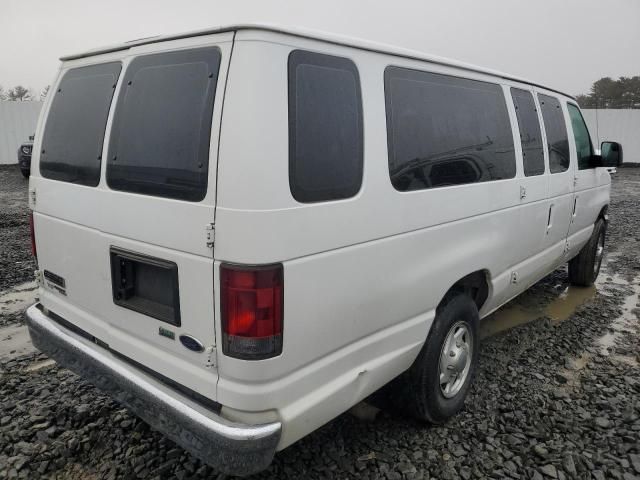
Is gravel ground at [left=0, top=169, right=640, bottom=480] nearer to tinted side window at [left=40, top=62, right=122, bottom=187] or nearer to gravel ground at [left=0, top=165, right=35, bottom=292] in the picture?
tinted side window at [left=40, top=62, right=122, bottom=187]

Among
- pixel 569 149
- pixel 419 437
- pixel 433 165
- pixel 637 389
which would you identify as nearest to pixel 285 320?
pixel 433 165

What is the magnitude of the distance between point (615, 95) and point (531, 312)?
32068mm

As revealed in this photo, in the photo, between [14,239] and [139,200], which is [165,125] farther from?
[14,239]

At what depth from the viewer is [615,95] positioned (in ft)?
102

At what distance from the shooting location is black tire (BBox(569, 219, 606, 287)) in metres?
5.78

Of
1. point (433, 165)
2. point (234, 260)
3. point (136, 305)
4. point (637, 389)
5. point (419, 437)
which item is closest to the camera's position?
point (234, 260)

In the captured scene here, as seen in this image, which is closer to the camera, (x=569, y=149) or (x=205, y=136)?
(x=205, y=136)

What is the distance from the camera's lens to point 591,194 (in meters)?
5.18

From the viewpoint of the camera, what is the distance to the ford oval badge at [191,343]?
208cm

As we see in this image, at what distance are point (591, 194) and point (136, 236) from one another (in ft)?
15.4

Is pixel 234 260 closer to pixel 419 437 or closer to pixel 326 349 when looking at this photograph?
pixel 326 349

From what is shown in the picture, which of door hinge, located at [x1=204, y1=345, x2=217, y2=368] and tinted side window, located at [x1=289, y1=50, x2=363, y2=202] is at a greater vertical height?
tinted side window, located at [x1=289, y1=50, x2=363, y2=202]

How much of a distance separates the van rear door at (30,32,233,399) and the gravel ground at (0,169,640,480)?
69 cm

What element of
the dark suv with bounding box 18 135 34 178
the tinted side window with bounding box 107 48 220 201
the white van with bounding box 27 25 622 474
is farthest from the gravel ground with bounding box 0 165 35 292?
the tinted side window with bounding box 107 48 220 201
